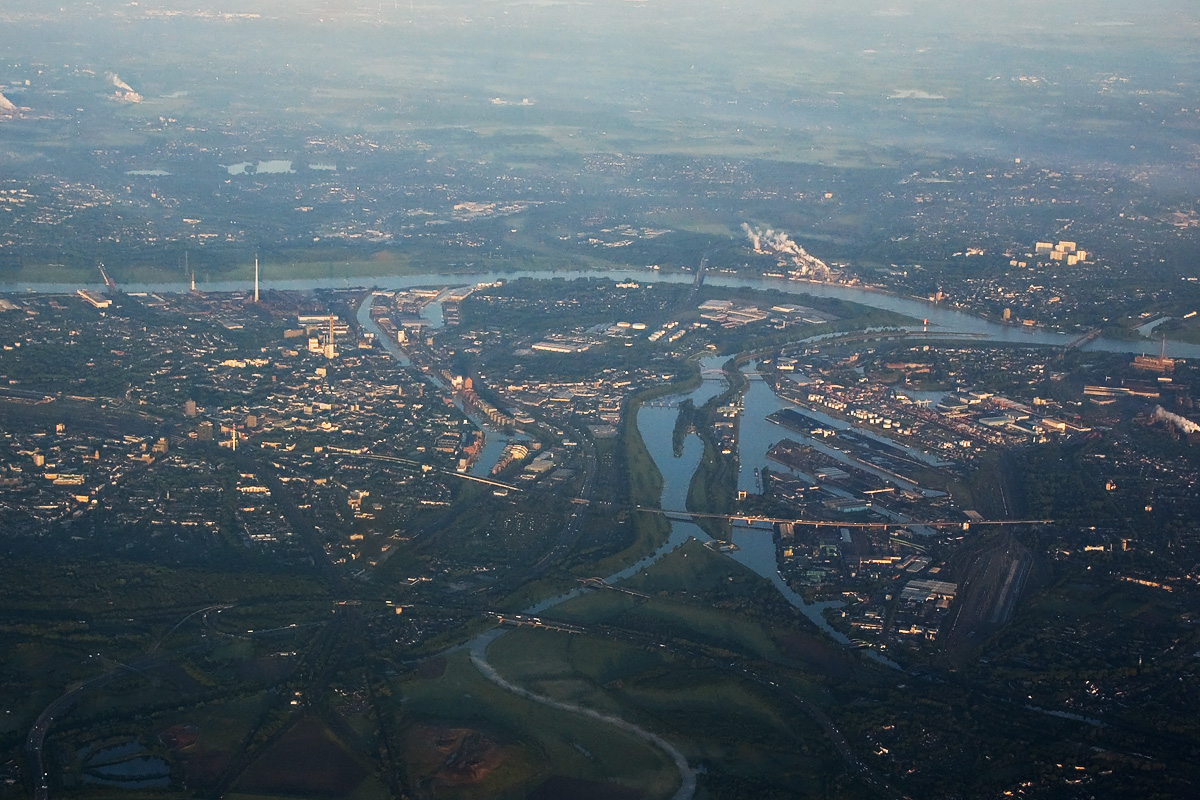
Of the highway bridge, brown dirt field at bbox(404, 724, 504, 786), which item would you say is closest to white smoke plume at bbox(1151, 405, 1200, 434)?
the highway bridge

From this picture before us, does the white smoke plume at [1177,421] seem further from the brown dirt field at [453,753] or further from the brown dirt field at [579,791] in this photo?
the brown dirt field at [453,753]

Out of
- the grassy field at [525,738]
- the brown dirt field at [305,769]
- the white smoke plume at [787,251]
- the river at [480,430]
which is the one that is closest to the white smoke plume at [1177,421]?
the river at [480,430]

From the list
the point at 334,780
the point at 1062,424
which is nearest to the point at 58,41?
the point at 1062,424

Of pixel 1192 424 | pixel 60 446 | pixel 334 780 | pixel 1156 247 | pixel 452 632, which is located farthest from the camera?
pixel 1156 247

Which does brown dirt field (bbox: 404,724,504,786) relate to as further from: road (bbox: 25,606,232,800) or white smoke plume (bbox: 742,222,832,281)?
white smoke plume (bbox: 742,222,832,281)

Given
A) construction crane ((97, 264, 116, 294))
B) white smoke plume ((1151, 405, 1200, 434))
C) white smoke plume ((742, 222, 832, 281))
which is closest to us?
white smoke plume ((1151, 405, 1200, 434))

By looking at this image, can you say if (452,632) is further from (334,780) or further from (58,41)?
(58,41)
